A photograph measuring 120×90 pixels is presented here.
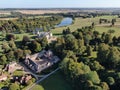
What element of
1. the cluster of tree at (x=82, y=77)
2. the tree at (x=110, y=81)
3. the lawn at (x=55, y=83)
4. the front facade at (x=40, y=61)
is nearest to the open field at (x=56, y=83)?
the lawn at (x=55, y=83)

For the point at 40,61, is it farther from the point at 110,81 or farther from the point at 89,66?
the point at 110,81

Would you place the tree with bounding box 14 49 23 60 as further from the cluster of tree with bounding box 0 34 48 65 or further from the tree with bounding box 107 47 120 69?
the tree with bounding box 107 47 120 69

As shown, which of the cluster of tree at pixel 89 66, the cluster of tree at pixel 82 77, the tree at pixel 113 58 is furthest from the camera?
the tree at pixel 113 58

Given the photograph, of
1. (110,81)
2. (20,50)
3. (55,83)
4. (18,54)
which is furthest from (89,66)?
A: (20,50)

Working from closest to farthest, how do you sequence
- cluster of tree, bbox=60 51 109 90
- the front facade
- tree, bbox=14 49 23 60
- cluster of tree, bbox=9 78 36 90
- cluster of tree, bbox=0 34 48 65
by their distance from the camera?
cluster of tree, bbox=60 51 109 90 → cluster of tree, bbox=9 78 36 90 → the front facade → cluster of tree, bbox=0 34 48 65 → tree, bbox=14 49 23 60

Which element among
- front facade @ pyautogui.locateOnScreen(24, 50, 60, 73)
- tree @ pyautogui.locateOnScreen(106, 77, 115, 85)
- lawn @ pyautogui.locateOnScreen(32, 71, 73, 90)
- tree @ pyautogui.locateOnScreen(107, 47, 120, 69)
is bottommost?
lawn @ pyautogui.locateOnScreen(32, 71, 73, 90)

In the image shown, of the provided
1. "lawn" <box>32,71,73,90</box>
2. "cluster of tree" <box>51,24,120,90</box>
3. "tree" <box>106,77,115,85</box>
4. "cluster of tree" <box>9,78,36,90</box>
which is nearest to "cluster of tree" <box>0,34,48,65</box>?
"cluster of tree" <box>51,24,120,90</box>

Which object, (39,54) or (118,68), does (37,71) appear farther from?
(118,68)

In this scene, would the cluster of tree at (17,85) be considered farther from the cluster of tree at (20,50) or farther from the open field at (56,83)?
the cluster of tree at (20,50)

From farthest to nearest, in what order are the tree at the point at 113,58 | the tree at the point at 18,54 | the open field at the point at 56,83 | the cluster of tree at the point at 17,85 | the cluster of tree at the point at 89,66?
1. the tree at the point at 18,54
2. the tree at the point at 113,58
3. the open field at the point at 56,83
4. the cluster of tree at the point at 17,85
5. the cluster of tree at the point at 89,66
